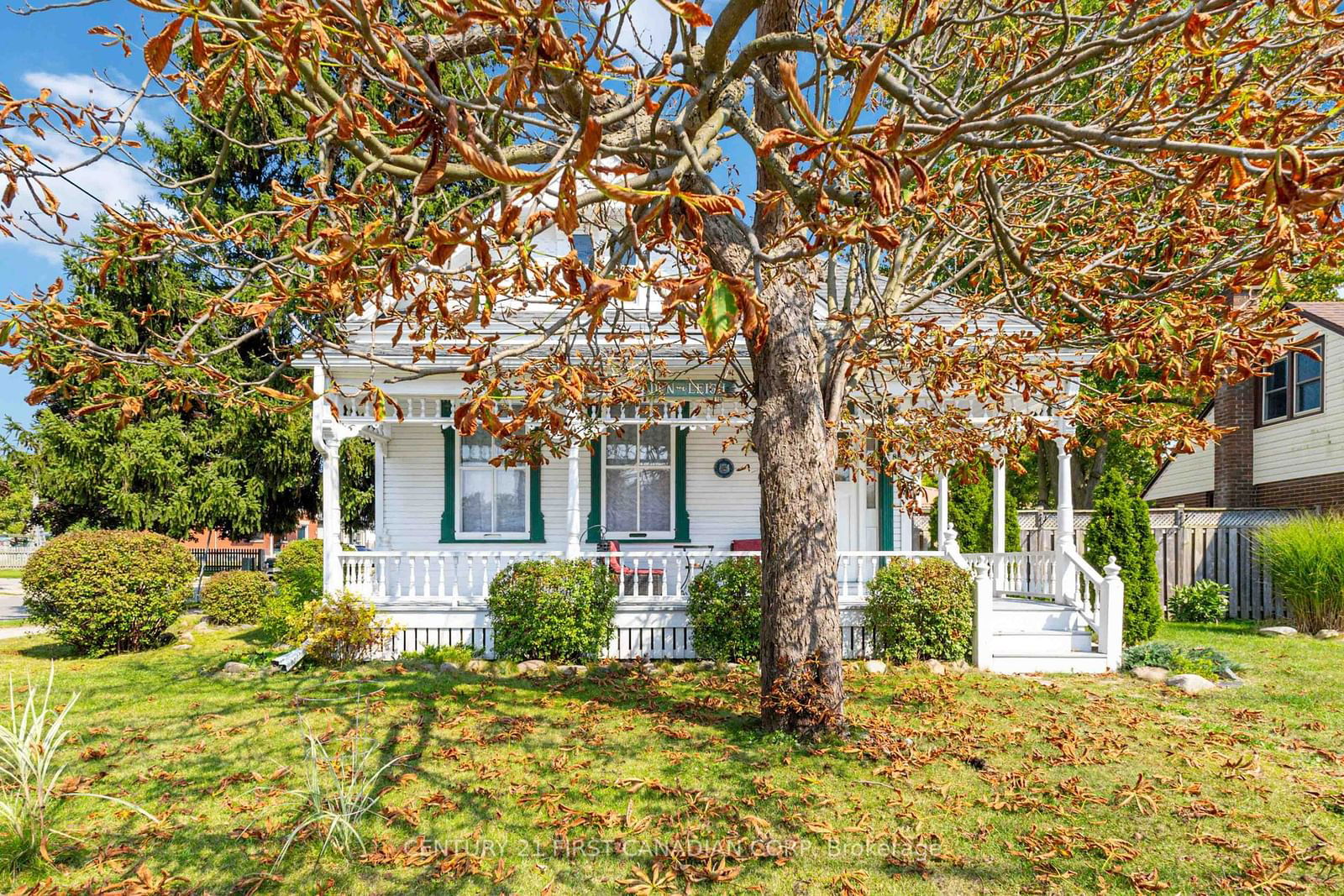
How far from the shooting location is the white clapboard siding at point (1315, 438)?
1460cm

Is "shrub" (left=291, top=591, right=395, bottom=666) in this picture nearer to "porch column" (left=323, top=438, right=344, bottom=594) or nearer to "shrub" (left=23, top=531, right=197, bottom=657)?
"porch column" (left=323, top=438, right=344, bottom=594)

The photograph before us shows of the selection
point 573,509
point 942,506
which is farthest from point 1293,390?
point 573,509

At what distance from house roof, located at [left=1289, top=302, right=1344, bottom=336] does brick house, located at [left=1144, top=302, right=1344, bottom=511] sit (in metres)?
0.02

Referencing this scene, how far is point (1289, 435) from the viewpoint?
16.2m

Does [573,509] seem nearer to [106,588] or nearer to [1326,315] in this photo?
[106,588]

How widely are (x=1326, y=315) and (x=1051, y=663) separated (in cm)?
1234

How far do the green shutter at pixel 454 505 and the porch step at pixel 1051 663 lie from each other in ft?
Result: 22.8

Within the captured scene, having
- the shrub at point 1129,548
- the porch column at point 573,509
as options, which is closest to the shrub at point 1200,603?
the shrub at point 1129,548

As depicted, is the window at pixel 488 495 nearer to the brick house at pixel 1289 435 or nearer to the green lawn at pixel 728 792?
the green lawn at pixel 728 792

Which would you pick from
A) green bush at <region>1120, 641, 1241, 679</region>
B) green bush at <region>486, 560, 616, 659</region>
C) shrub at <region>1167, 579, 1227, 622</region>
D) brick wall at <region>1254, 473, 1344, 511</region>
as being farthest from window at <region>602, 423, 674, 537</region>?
brick wall at <region>1254, 473, 1344, 511</region>

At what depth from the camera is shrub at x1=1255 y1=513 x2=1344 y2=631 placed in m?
11.3

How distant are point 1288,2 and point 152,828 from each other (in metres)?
6.90

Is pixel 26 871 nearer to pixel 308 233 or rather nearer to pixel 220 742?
pixel 220 742

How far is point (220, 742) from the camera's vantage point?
5.76 m
